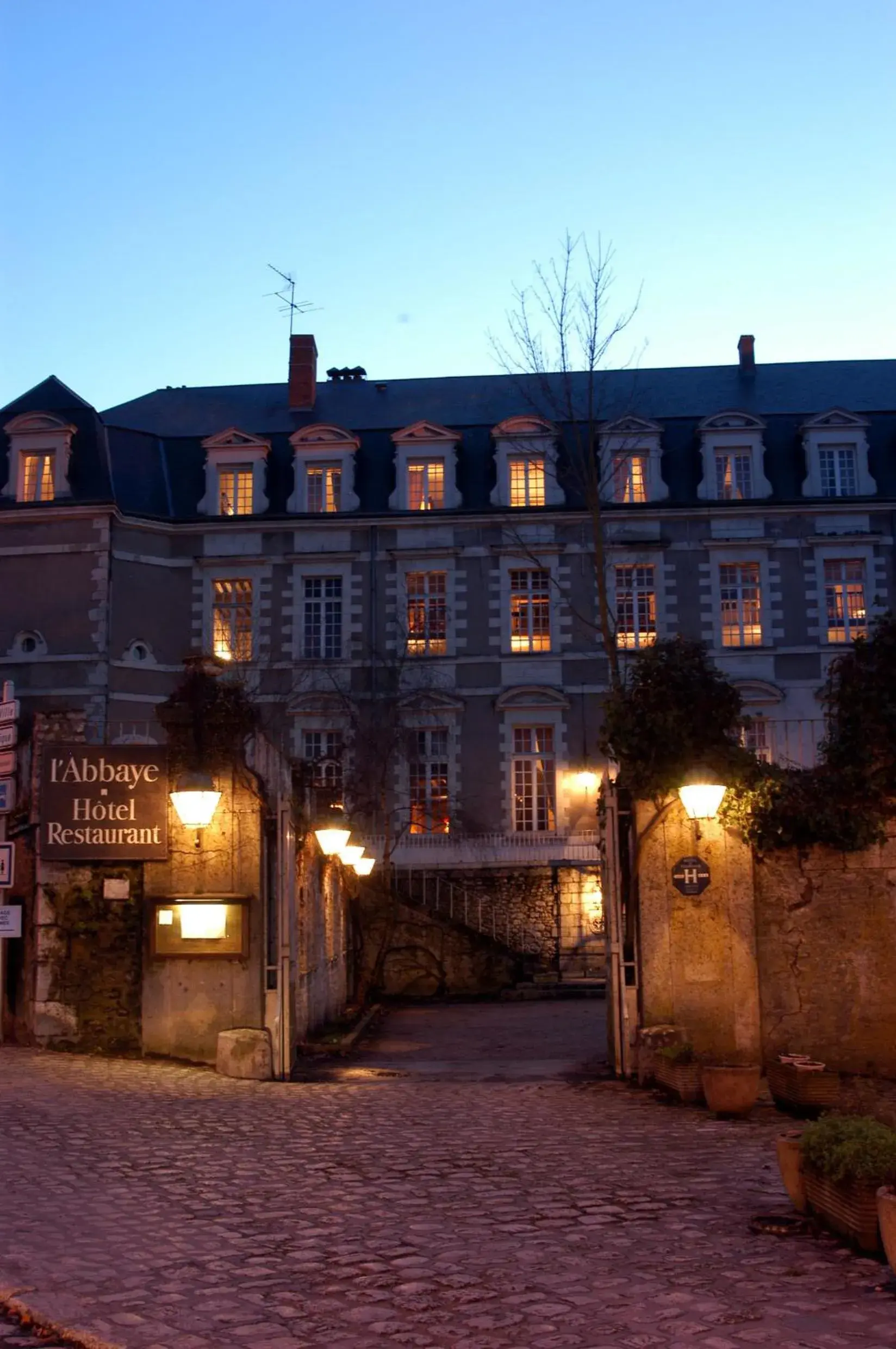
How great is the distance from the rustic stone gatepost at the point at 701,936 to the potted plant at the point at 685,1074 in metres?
0.63

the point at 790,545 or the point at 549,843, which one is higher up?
the point at 790,545

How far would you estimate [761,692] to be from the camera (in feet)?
93.0

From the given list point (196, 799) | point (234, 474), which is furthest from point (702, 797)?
point (234, 474)

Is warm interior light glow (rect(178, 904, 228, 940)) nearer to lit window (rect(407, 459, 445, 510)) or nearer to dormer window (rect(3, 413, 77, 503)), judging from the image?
lit window (rect(407, 459, 445, 510))

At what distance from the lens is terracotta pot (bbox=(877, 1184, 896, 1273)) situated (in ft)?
15.6

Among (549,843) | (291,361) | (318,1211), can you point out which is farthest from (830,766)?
(291,361)

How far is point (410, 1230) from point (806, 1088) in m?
4.08

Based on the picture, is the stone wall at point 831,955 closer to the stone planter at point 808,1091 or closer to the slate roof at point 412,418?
the stone planter at point 808,1091

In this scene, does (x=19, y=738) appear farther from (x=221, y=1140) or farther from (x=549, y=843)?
(x=549, y=843)

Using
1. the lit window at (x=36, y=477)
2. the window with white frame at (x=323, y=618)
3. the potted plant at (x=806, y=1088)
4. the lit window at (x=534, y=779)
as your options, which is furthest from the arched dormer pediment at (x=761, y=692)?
the potted plant at (x=806, y=1088)

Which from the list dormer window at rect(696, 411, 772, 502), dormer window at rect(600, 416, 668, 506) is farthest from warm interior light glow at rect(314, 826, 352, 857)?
dormer window at rect(696, 411, 772, 502)

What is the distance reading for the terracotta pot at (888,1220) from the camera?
4.75m

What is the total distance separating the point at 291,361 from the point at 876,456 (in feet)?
46.0

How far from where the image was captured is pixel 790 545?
2898 centimetres
